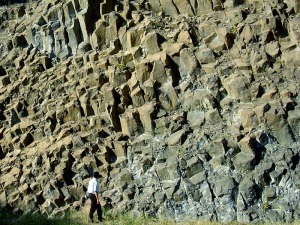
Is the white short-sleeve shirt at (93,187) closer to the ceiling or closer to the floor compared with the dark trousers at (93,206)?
closer to the ceiling

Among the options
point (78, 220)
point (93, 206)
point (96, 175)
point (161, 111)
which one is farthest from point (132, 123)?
point (78, 220)

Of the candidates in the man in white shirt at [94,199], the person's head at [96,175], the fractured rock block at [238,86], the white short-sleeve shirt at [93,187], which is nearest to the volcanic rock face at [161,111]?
the fractured rock block at [238,86]

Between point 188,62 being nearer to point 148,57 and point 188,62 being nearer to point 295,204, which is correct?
point 148,57

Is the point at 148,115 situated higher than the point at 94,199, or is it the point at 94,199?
the point at 148,115

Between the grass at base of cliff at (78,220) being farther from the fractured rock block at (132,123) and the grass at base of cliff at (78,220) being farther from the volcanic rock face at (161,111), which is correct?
the fractured rock block at (132,123)

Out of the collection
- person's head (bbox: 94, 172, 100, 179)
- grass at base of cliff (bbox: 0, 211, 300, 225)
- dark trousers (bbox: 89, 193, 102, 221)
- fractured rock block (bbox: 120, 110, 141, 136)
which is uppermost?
fractured rock block (bbox: 120, 110, 141, 136)

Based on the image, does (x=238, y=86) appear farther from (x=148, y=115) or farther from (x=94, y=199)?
(x=94, y=199)

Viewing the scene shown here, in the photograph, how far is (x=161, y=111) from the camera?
55.0 ft

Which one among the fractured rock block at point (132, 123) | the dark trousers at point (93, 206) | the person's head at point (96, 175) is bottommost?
the dark trousers at point (93, 206)

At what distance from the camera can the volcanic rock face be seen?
14594 millimetres

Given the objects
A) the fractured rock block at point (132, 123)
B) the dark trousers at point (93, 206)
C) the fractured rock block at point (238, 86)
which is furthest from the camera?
the fractured rock block at point (132, 123)

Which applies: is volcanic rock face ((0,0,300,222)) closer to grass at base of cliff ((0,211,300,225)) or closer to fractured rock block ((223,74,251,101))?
fractured rock block ((223,74,251,101))

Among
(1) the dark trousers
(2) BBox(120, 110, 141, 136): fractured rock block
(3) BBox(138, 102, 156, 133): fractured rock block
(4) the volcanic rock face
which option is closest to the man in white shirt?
(1) the dark trousers

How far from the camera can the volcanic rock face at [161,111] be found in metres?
14.6
